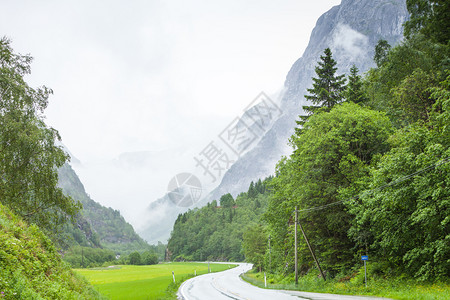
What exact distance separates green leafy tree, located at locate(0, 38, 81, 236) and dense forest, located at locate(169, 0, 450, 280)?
16.9m

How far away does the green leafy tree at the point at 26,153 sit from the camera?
15.3 m

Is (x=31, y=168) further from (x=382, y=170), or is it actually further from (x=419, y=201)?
(x=419, y=201)

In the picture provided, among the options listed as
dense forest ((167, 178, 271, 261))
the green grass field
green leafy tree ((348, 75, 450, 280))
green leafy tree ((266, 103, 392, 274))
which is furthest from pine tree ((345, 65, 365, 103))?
dense forest ((167, 178, 271, 261))

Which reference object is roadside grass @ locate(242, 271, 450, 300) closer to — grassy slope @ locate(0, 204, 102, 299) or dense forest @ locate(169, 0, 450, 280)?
dense forest @ locate(169, 0, 450, 280)

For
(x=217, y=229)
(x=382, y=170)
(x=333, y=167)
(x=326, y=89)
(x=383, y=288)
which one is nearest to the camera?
(x=383, y=288)

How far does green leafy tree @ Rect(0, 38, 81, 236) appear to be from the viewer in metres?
15.3

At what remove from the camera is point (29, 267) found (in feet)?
30.1

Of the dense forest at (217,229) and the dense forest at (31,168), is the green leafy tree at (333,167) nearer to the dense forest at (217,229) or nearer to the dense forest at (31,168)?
the dense forest at (31,168)

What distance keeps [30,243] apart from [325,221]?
817 inches

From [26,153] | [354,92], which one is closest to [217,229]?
[354,92]

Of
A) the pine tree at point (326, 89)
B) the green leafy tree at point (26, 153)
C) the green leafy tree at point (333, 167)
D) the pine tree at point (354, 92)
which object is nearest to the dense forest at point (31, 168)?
the green leafy tree at point (26, 153)

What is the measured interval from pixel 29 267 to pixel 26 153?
27.8 ft

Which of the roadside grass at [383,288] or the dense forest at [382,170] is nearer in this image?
the roadside grass at [383,288]

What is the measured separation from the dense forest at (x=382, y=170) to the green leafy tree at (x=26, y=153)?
1690 centimetres
